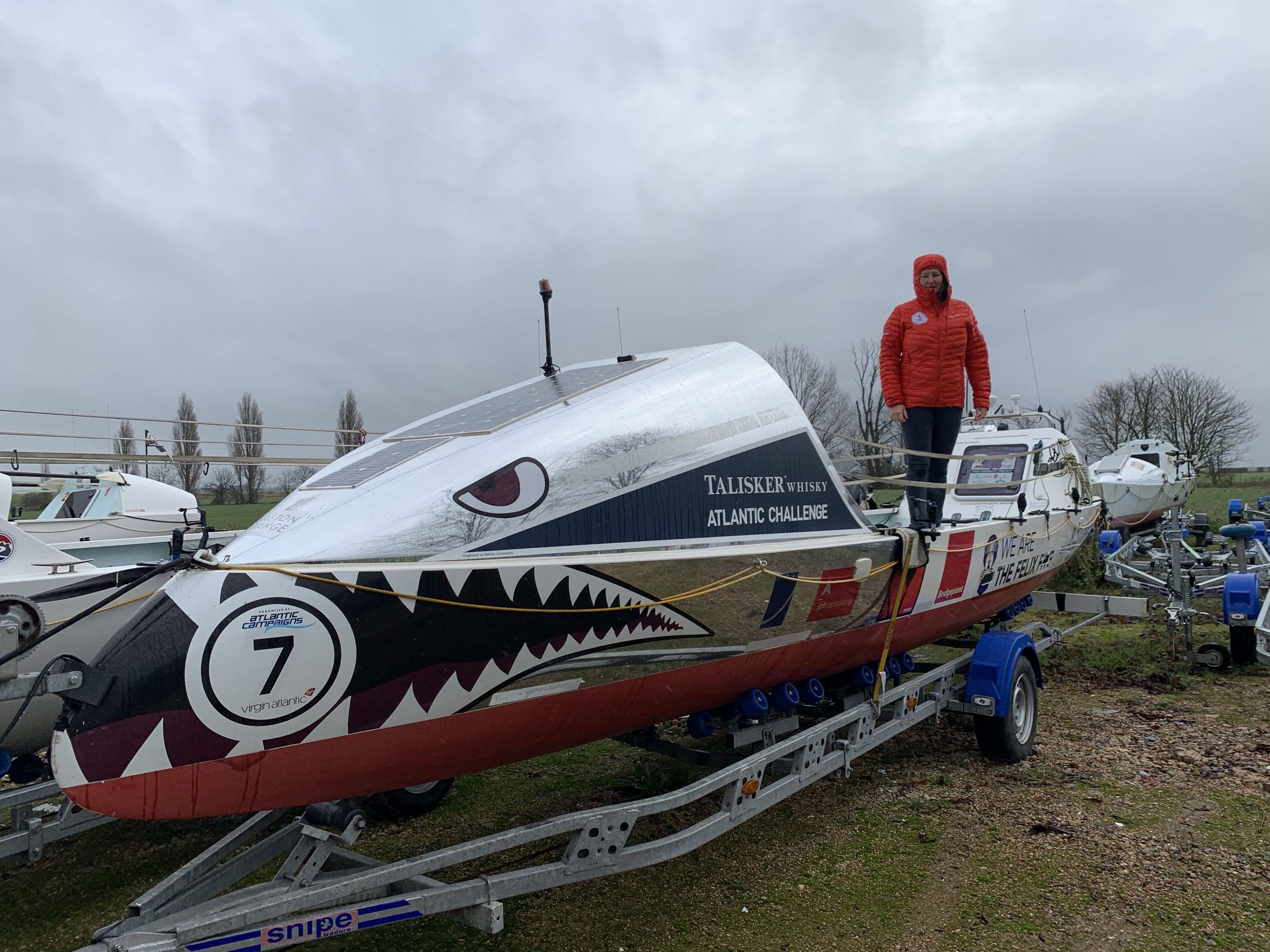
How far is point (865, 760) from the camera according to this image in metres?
5.91

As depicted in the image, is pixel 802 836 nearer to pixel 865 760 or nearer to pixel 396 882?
pixel 865 760

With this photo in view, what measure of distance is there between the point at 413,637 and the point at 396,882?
0.91 meters

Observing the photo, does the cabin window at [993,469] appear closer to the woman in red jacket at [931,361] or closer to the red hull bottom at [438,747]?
the woman in red jacket at [931,361]

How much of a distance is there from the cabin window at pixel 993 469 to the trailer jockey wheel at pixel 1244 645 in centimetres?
241

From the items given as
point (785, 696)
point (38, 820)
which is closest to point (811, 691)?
point (785, 696)

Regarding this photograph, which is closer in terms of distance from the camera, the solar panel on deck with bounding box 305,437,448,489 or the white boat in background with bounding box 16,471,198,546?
the solar panel on deck with bounding box 305,437,448,489

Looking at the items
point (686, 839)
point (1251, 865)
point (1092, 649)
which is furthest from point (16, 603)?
point (1092, 649)

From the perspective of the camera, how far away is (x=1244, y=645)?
25.4ft

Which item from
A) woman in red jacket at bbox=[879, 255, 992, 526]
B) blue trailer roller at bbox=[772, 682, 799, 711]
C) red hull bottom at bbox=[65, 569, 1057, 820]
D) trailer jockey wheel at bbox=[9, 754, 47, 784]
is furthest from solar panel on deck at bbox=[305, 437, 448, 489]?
woman in red jacket at bbox=[879, 255, 992, 526]

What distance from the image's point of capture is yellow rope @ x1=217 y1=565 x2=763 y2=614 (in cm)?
270

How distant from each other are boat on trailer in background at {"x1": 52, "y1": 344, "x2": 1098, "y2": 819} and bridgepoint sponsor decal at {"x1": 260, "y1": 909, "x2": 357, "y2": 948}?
14.8 inches

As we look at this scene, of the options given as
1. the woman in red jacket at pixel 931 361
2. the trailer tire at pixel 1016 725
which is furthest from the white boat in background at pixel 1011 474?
the trailer tire at pixel 1016 725

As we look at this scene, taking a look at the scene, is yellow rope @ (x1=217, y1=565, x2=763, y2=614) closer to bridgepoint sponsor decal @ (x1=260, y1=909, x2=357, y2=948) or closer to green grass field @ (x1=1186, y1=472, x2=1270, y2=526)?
bridgepoint sponsor decal @ (x1=260, y1=909, x2=357, y2=948)

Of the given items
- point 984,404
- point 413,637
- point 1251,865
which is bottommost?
point 1251,865
